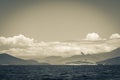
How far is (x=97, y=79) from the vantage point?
5226 inches

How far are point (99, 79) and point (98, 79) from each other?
1.27ft

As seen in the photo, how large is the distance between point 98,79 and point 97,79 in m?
0.56

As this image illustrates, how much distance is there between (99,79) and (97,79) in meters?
0.83

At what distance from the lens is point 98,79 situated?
13312 cm

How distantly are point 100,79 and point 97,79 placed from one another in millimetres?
1193

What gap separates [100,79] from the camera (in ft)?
436

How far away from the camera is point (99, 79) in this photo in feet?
436

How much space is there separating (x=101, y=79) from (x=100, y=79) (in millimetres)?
380

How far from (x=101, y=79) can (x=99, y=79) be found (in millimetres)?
760

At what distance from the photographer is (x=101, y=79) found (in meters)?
133
